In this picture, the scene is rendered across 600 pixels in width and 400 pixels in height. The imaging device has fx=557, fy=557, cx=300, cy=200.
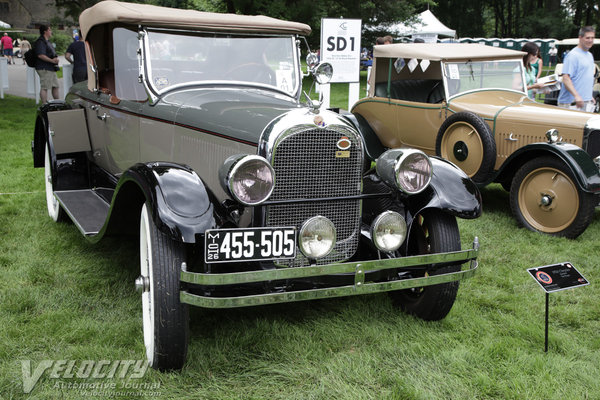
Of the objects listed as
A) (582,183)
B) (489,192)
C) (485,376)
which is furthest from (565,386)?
(489,192)

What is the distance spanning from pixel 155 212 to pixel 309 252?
31.0 inches

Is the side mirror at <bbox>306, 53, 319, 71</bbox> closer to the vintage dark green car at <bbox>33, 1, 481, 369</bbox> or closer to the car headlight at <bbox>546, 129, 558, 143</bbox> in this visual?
the vintage dark green car at <bbox>33, 1, 481, 369</bbox>

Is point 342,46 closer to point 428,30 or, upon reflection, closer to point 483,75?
point 483,75

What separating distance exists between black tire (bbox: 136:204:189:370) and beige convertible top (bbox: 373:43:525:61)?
15.5 feet

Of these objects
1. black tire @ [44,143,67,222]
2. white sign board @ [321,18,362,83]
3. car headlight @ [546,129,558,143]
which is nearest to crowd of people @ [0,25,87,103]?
white sign board @ [321,18,362,83]

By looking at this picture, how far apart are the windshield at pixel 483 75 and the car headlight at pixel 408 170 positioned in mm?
3677

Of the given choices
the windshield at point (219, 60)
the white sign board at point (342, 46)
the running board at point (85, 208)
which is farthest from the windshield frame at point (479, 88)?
the running board at point (85, 208)

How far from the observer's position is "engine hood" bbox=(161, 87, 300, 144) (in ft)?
10.2

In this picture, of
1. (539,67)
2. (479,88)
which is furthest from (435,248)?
(539,67)

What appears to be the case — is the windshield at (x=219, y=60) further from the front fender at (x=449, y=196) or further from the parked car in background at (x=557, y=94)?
the parked car in background at (x=557, y=94)

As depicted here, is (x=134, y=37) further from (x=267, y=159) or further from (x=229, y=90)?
(x=267, y=159)

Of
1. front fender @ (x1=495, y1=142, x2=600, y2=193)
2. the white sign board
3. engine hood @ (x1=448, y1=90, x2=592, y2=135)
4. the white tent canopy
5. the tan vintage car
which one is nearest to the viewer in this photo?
front fender @ (x1=495, y1=142, x2=600, y2=193)

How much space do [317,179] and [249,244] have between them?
2.03 ft

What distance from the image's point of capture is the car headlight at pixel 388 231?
3.01 metres
